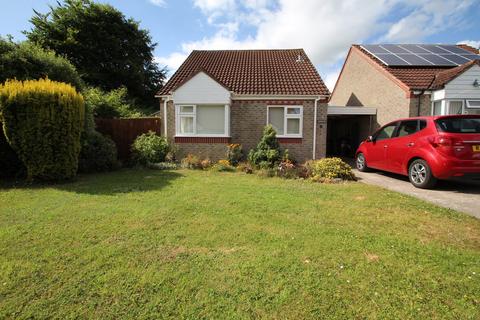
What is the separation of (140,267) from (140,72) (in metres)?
26.1

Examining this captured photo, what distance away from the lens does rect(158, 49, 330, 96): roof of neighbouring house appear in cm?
1121

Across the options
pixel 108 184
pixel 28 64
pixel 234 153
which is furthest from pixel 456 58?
pixel 28 64

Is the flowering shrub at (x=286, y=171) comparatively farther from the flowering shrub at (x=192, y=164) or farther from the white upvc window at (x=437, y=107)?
the white upvc window at (x=437, y=107)

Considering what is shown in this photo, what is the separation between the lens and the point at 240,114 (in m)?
11.3

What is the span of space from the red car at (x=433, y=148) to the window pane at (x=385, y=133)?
37 millimetres

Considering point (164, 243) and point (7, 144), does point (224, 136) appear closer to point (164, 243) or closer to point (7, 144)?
point (7, 144)

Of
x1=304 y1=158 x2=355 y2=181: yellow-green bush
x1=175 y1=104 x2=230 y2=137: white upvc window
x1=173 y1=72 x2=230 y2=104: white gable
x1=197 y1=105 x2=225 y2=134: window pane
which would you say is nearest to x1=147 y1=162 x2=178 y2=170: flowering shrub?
x1=175 y1=104 x2=230 y2=137: white upvc window

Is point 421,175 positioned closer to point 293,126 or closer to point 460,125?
point 460,125

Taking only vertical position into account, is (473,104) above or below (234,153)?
above

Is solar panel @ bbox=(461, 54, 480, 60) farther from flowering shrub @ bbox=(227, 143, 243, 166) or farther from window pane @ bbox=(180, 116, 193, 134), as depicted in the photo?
window pane @ bbox=(180, 116, 193, 134)

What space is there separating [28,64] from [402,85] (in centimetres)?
1420

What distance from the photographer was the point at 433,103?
432 inches

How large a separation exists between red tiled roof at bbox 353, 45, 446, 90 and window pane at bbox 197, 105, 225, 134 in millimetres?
8094

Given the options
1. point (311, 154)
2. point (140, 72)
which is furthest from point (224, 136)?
point (140, 72)
